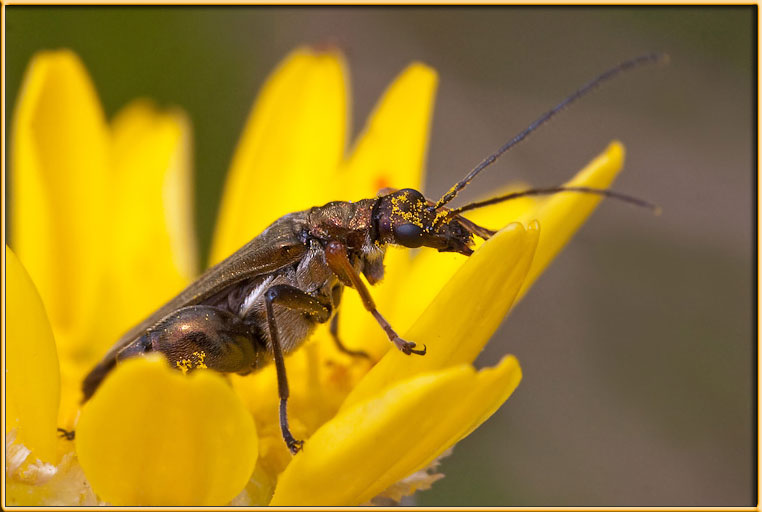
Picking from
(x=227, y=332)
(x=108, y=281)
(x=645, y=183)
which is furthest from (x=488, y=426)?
(x=227, y=332)

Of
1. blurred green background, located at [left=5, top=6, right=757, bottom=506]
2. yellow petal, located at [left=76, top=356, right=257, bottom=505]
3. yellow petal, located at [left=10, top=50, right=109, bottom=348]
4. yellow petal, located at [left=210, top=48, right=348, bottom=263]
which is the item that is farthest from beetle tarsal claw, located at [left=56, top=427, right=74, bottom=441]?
blurred green background, located at [left=5, top=6, right=757, bottom=506]

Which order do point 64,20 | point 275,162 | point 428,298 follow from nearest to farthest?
point 428,298
point 275,162
point 64,20

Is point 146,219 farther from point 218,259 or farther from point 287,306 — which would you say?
point 287,306

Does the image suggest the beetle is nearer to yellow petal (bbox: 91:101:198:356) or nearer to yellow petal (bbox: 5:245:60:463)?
yellow petal (bbox: 5:245:60:463)

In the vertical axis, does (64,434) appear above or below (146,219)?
below

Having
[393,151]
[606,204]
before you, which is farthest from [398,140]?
[606,204]

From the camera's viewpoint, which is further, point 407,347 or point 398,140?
point 398,140

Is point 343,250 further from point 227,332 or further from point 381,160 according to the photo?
point 381,160
